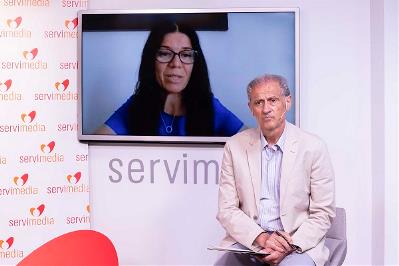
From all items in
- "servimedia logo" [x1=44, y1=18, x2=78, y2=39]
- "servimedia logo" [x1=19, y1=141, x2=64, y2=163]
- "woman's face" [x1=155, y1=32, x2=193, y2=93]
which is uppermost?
"servimedia logo" [x1=44, y1=18, x2=78, y2=39]

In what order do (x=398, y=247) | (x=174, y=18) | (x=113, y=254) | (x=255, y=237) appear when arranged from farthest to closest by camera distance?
(x=174, y=18) → (x=398, y=247) → (x=255, y=237) → (x=113, y=254)

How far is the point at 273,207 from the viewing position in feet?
8.05

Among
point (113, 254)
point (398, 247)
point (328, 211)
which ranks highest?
point (328, 211)

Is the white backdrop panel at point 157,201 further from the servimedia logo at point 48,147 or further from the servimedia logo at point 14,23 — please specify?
the servimedia logo at point 14,23

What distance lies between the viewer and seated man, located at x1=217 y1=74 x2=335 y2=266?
236cm

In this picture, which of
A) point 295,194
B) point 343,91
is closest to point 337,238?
point 295,194

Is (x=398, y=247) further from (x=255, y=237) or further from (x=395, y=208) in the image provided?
(x=255, y=237)

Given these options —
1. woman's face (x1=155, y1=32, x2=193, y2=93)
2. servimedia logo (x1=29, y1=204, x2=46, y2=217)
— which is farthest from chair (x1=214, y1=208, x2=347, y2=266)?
servimedia logo (x1=29, y1=204, x2=46, y2=217)

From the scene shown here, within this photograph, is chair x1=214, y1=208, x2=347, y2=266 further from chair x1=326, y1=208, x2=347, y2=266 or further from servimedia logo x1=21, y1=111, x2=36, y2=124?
servimedia logo x1=21, y1=111, x2=36, y2=124

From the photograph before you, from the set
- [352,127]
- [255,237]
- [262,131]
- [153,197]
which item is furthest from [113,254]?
[352,127]

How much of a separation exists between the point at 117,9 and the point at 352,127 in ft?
5.94

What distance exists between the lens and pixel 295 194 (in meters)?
2.40

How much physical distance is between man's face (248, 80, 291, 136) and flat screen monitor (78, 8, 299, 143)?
82 centimetres

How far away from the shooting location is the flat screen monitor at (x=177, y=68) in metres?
3.24
